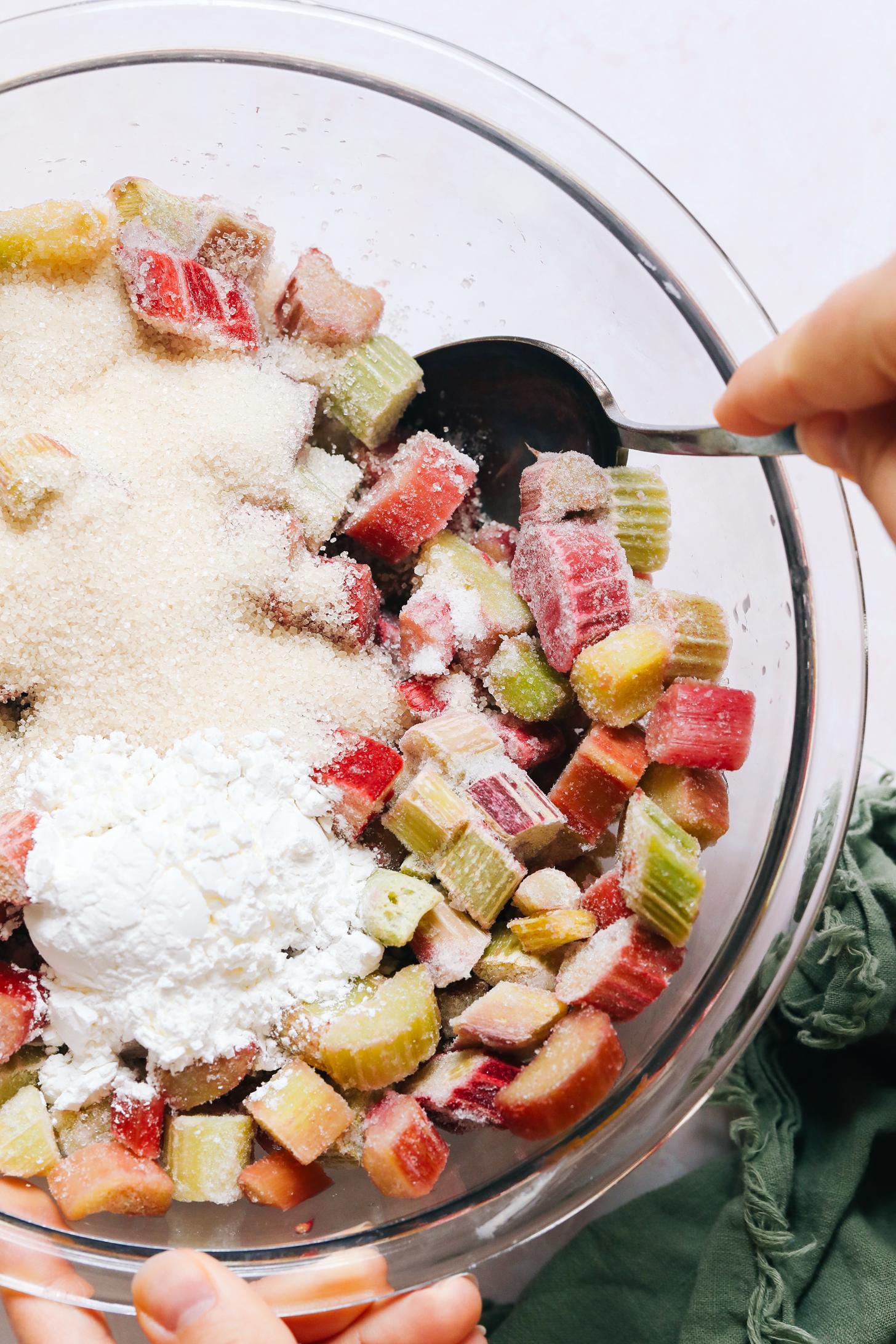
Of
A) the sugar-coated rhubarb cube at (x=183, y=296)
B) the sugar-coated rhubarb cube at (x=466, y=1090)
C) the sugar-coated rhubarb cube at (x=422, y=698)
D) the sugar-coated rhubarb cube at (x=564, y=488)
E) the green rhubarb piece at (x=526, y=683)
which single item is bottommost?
the sugar-coated rhubarb cube at (x=466, y=1090)

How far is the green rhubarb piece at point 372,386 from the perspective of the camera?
1.43 meters

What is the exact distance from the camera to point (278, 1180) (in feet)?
4.06

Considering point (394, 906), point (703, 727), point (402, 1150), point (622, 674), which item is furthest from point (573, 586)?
point (402, 1150)

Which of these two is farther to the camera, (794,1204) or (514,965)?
(794,1204)

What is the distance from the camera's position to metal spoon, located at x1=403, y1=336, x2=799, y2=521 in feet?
4.76

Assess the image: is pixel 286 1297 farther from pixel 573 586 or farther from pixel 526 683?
pixel 573 586

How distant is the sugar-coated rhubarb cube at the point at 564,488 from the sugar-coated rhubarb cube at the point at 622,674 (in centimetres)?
18

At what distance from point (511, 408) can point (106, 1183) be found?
1154 mm

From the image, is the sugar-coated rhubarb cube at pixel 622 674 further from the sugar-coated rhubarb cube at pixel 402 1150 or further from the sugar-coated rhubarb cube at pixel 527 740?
the sugar-coated rhubarb cube at pixel 402 1150

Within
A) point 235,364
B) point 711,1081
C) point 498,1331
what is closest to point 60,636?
point 235,364

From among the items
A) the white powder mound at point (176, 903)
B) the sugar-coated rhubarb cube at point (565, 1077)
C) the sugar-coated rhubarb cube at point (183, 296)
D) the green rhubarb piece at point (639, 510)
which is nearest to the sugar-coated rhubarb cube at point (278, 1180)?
the white powder mound at point (176, 903)

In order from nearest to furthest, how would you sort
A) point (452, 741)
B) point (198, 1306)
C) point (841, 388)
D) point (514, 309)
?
point (841, 388)
point (198, 1306)
point (452, 741)
point (514, 309)

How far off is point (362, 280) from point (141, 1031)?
112cm

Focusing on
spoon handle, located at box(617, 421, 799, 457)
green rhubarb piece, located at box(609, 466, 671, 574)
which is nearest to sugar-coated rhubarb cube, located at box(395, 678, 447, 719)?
green rhubarb piece, located at box(609, 466, 671, 574)
